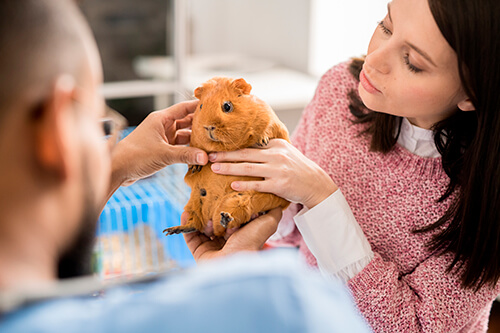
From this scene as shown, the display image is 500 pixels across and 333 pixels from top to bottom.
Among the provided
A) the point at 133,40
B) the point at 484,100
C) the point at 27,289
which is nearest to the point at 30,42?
the point at 27,289

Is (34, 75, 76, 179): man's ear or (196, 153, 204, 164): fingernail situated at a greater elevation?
(34, 75, 76, 179): man's ear

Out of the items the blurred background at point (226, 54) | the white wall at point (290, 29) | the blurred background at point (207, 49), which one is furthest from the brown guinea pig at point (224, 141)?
the white wall at point (290, 29)

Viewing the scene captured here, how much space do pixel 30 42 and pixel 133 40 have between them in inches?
89.6

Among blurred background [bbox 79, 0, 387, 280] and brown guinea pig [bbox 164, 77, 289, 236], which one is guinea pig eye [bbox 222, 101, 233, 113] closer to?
brown guinea pig [bbox 164, 77, 289, 236]

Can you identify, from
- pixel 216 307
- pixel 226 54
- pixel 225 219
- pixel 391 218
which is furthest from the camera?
pixel 226 54

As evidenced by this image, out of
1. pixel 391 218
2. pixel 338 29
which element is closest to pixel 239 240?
pixel 391 218

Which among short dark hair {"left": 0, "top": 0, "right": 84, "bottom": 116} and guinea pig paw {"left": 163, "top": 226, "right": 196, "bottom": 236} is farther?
guinea pig paw {"left": 163, "top": 226, "right": 196, "bottom": 236}

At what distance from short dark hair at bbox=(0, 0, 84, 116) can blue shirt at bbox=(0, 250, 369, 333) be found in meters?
0.18

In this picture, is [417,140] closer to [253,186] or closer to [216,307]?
[253,186]

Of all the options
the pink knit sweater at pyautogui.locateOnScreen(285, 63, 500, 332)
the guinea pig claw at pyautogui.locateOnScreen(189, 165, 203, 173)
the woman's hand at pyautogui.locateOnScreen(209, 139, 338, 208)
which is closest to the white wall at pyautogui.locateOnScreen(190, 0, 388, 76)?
the pink knit sweater at pyautogui.locateOnScreen(285, 63, 500, 332)

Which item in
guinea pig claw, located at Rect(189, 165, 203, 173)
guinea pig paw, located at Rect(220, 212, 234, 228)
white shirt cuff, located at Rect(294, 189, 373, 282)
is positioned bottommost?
white shirt cuff, located at Rect(294, 189, 373, 282)

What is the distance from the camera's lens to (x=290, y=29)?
284 centimetres

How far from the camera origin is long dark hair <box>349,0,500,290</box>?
84cm

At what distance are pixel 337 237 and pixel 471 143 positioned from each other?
1.09 feet
